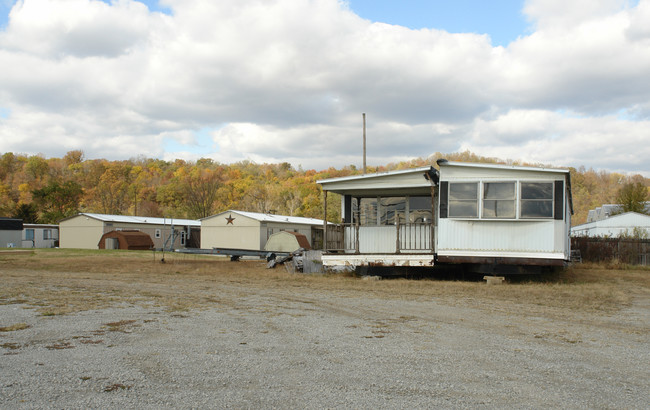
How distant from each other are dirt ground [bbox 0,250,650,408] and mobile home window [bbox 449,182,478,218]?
3653 millimetres

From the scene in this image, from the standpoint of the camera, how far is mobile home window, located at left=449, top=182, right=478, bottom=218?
14242mm

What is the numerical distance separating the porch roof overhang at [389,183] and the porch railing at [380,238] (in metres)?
1.04

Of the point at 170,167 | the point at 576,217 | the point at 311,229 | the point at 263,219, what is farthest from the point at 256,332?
the point at 170,167

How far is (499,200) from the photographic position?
14.0m

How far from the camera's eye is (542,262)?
13672 millimetres

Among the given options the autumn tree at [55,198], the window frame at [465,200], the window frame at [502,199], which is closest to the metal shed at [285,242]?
the window frame at [465,200]

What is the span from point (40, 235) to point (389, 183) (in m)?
39.5

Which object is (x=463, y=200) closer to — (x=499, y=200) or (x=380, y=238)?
(x=499, y=200)

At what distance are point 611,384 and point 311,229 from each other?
36307 millimetres

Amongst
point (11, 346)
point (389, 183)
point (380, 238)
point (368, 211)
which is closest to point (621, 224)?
point (368, 211)

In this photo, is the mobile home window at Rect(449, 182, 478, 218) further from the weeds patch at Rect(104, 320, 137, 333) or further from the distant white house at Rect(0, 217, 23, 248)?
the distant white house at Rect(0, 217, 23, 248)

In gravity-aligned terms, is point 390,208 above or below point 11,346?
above

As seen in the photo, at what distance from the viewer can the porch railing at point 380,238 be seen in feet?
50.8

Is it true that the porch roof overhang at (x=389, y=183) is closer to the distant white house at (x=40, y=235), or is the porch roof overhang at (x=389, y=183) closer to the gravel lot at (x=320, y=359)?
the gravel lot at (x=320, y=359)
